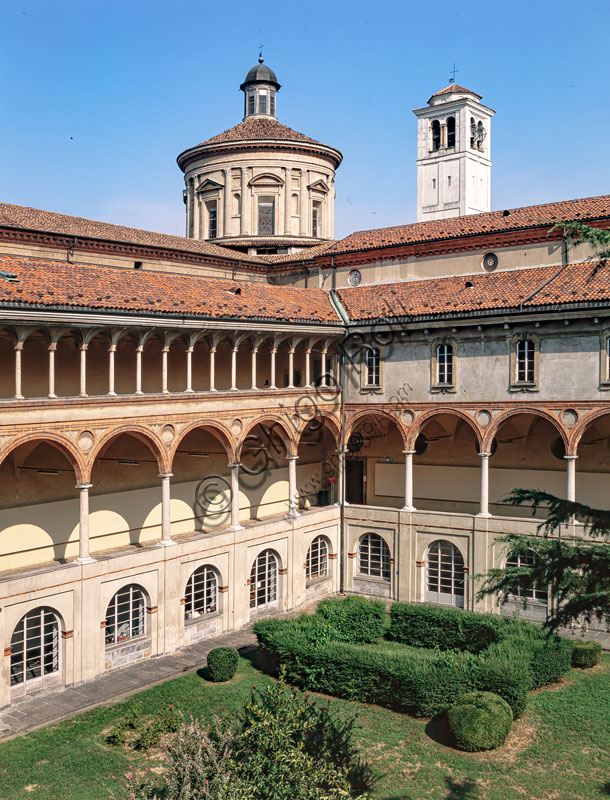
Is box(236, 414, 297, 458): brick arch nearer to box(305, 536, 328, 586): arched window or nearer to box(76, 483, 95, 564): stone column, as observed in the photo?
box(305, 536, 328, 586): arched window

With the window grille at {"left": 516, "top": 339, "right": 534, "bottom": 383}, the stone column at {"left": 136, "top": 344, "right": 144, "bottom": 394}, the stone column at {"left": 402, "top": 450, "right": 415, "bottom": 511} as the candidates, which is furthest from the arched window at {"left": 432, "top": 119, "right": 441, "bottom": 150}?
the stone column at {"left": 136, "top": 344, "right": 144, "bottom": 394}

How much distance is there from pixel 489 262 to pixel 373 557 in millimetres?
12908

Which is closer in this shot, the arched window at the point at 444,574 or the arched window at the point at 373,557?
the arched window at the point at 444,574

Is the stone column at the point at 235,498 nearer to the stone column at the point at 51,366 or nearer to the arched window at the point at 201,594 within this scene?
the arched window at the point at 201,594

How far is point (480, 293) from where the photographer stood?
98.7 feet

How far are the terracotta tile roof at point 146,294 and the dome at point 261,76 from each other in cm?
1952

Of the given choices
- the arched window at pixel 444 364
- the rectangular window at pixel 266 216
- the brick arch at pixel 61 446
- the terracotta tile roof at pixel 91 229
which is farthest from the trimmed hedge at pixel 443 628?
the rectangular window at pixel 266 216

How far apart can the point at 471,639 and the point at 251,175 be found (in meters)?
28.3

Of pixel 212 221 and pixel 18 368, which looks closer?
pixel 18 368

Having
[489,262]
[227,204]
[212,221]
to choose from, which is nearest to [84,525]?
[489,262]

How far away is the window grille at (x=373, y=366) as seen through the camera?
104 ft

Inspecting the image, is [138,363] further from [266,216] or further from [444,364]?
[266,216]

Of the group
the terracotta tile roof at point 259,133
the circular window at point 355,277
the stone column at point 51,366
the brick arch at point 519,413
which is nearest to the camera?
the stone column at point 51,366

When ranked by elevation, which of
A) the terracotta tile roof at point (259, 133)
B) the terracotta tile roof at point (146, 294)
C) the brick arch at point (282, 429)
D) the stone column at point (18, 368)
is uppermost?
the terracotta tile roof at point (259, 133)
